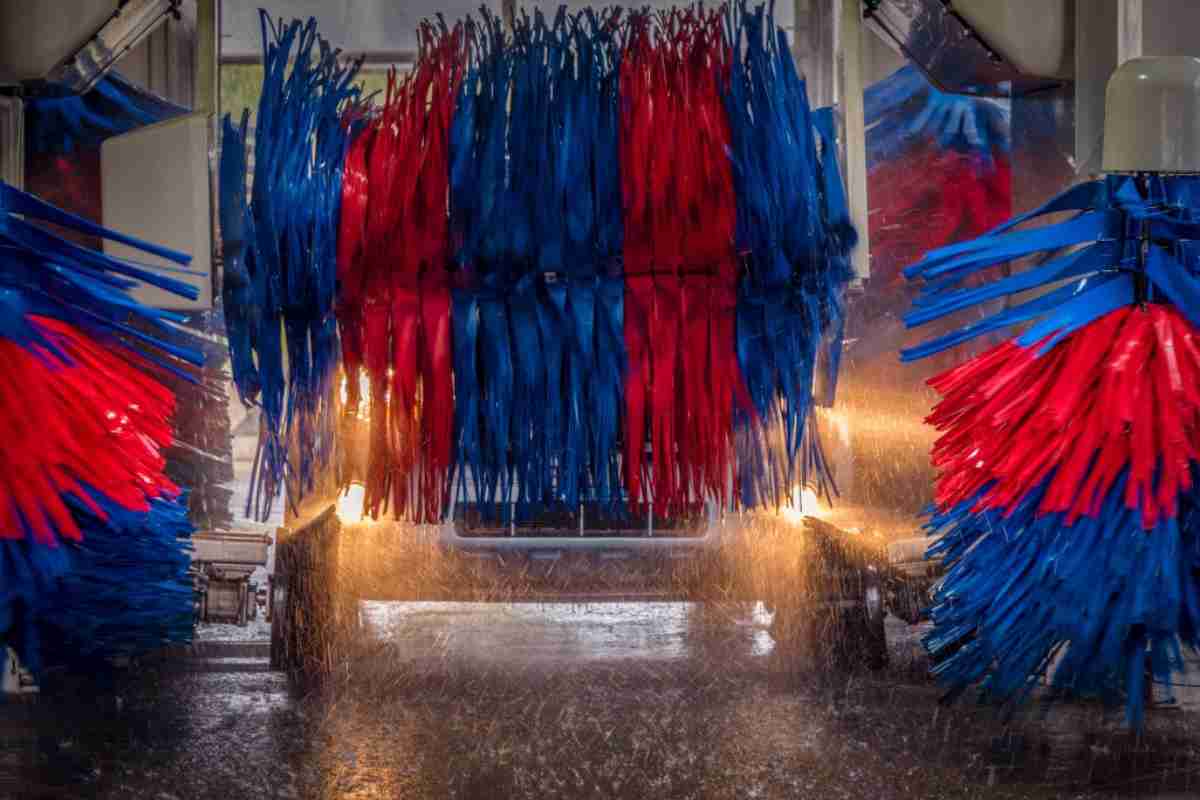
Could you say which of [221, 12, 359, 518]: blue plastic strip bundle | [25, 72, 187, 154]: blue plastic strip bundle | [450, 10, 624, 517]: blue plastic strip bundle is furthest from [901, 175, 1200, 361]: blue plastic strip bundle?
[25, 72, 187, 154]: blue plastic strip bundle

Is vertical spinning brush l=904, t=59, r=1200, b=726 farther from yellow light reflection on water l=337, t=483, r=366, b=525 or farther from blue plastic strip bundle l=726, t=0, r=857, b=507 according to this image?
yellow light reflection on water l=337, t=483, r=366, b=525

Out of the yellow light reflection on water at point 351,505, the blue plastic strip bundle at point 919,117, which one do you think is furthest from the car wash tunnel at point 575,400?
the blue plastic strip bundle at point 919,117

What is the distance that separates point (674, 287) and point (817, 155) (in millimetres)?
76

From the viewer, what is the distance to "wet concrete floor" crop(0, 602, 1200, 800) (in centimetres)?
41

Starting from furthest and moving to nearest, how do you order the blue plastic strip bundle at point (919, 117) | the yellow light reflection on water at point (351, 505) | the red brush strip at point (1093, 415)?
the blue plastic strip bundle at point (919, 117), the yellow light reflection on water at point (351, 505), the red brush strip at point (1093, 415)

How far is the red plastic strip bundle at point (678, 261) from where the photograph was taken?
457 millimetres

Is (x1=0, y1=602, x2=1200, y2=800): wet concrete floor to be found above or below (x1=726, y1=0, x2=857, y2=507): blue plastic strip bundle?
below

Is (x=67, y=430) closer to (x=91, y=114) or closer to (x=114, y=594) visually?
(x=114, y=594)

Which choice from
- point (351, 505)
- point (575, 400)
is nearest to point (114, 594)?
point (351, 505)

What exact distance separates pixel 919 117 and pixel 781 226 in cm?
28

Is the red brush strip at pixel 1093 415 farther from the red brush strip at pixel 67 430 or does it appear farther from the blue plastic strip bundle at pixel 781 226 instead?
the red brush strip at pixel 67 430

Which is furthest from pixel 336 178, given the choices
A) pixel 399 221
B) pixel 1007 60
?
pixel 1007 60

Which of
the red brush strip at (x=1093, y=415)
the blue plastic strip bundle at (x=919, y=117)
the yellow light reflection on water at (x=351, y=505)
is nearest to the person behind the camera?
the red brush strip at (x=1093, y=415)

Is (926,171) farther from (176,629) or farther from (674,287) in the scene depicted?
(176,629)
